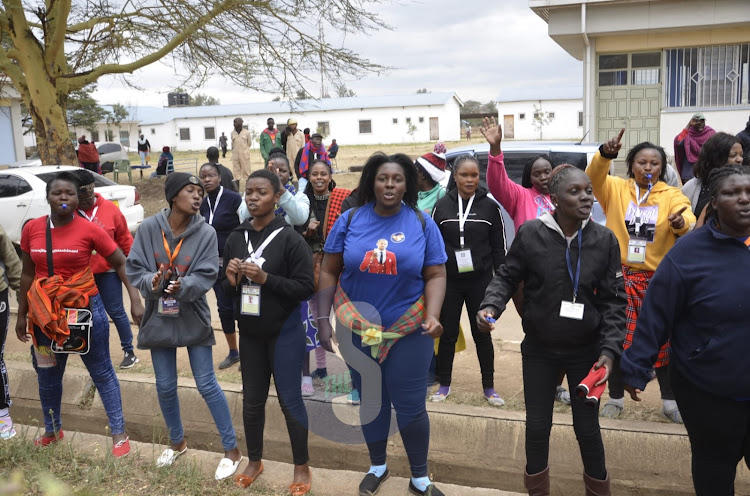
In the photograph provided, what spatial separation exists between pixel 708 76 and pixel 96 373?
14.8 metres

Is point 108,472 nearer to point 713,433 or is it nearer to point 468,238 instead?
point 468,238

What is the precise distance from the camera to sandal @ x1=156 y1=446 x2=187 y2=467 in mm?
4230

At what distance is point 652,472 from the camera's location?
13.7 feet

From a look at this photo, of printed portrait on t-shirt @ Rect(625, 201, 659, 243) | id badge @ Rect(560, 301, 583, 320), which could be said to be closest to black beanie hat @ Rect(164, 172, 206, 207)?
id badge @ Rect(560, 301, 583, 320)

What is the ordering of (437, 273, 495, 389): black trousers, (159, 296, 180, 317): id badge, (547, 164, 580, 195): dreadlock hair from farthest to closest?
(437, 273, 495, 389): black trousers < (159, 296, 180, 317): id badge < (547, 164, 580, 195): dreadlock hair

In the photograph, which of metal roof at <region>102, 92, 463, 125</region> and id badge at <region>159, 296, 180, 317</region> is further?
metal roof at <region>102, 92, 463, 125</region>

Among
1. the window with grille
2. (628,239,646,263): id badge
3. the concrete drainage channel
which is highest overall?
the window with grille

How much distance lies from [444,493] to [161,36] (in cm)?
1233

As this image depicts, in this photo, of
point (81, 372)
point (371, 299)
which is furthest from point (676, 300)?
point (81, 372)

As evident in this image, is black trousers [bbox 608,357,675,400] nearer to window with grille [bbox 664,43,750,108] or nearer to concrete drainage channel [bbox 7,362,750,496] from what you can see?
concrete drainage channel [bbox 7,362,750,496]

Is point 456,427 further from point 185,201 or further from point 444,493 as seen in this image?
point 185,201

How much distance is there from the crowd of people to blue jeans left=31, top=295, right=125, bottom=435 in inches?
0.5

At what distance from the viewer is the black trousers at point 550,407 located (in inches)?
130

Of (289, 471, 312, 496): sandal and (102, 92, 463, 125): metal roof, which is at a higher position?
(102, 92, 463, 125): metal roof
